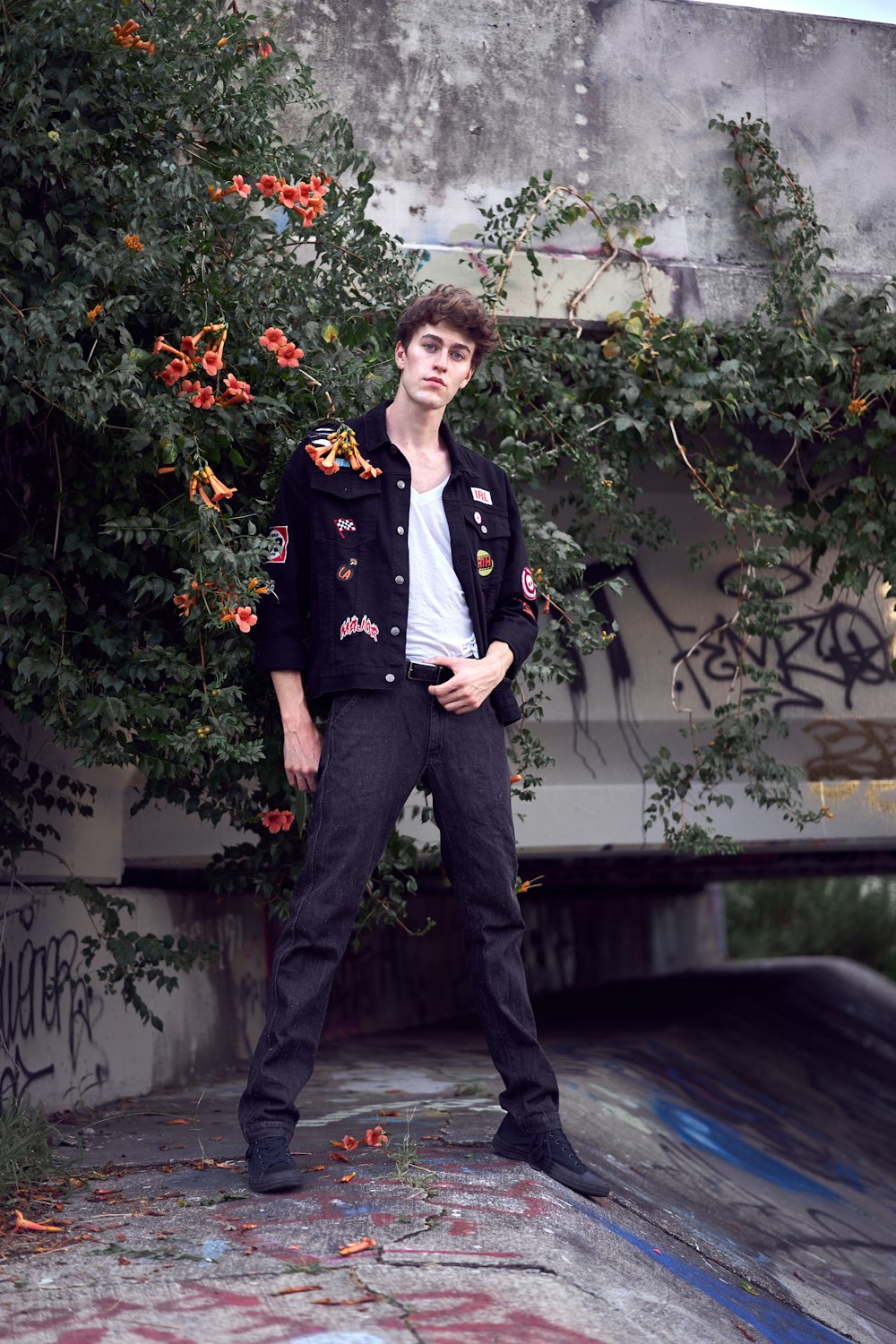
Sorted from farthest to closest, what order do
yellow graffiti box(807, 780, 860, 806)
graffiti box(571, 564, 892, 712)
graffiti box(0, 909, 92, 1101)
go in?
yellow graffiti box(807, 780, 860, 806) < graffiti box(571, 564, 892, 712) < graffiti box(0, 909, 92, 1101)

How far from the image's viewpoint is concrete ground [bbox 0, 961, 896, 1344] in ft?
8.39

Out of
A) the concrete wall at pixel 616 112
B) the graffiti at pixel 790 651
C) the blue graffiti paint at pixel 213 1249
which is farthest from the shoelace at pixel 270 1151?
the graffiti at pixel 790 651

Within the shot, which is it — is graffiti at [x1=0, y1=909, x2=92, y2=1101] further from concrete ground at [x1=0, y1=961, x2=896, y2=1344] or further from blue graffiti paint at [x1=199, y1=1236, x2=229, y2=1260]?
blue graffiti paint at [x1=199, y1=1236, x2=229, y2=1260]

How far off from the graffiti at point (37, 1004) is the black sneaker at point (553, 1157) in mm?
1993

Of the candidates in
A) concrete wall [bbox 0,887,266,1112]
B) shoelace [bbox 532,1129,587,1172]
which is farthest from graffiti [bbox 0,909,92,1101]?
shoelace [bbox 532,1129,587,1172]

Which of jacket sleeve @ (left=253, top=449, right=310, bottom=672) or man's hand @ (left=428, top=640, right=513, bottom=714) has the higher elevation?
jacket sleeve @ (left=253, top=449, right=310, bottom=672)

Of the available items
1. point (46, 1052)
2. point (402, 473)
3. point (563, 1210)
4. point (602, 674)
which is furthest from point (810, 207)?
point (46, 1052)

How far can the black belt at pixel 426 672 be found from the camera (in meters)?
3.41

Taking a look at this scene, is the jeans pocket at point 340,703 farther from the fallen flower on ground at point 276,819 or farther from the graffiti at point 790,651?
the graffiti at point 790,651

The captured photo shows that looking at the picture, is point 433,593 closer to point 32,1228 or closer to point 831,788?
point 32,1228

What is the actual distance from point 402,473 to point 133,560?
93 centimetres

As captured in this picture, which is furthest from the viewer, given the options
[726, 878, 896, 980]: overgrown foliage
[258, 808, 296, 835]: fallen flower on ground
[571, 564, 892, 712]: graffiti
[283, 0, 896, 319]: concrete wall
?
[726, 878, 896, 980]: overgrown foliage

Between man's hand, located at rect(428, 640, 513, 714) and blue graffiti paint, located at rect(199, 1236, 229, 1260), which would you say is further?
man's hand, located at rect(428, 640, 513, 714)

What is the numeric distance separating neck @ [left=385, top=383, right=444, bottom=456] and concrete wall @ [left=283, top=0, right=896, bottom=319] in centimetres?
183
